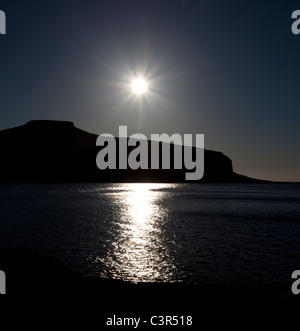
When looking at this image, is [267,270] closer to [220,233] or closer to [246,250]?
[246,250]

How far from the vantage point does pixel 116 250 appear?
99.2 feet

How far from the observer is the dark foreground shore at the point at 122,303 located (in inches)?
512

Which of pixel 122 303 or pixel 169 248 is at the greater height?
pixel 169 248

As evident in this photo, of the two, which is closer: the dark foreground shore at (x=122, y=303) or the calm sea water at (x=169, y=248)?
the dark foreground shore at (x=122, y=303)

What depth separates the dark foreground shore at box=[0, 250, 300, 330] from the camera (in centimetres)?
1302

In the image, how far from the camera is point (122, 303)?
14562mm

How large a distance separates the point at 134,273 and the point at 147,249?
8605 millimetres

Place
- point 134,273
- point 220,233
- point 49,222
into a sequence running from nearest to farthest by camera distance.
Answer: point 134,273 → point 220,233 → point 49,222

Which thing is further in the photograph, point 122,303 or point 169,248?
point 169,248

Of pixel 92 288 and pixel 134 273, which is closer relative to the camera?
pixel 92 288

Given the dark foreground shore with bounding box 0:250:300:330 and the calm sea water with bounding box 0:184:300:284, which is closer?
the dark foreground shore with bounding box 0:250:300:330
